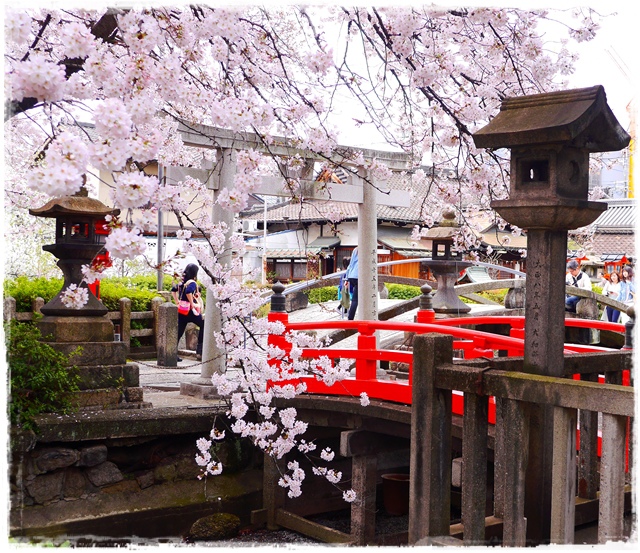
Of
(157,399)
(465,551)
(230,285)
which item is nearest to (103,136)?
(230,285)

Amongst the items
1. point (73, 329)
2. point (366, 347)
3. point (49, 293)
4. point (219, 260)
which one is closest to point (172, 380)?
point (49, 293)

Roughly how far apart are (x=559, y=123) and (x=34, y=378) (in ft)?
17.7

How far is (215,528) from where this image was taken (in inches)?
314

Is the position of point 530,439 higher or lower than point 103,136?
lower

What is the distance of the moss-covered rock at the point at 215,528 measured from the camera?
7.88 meters

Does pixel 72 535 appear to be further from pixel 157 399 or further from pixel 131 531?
pixel 157 399

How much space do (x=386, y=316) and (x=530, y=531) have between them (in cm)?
767

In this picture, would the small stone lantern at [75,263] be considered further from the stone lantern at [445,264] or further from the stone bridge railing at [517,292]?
the stone bridge railing at [517,292]

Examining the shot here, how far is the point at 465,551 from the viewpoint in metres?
3.62

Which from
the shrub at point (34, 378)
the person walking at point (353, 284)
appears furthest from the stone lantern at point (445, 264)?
the shrub at point (34, 378)

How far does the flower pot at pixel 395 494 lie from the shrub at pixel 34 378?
3987mm

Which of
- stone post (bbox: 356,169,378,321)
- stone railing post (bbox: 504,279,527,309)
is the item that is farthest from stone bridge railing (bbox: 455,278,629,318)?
stone post (bbox: 356,169,378,321)

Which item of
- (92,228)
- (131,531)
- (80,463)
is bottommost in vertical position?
(131,531)

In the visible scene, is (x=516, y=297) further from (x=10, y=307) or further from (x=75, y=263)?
(x=10, y=307)
